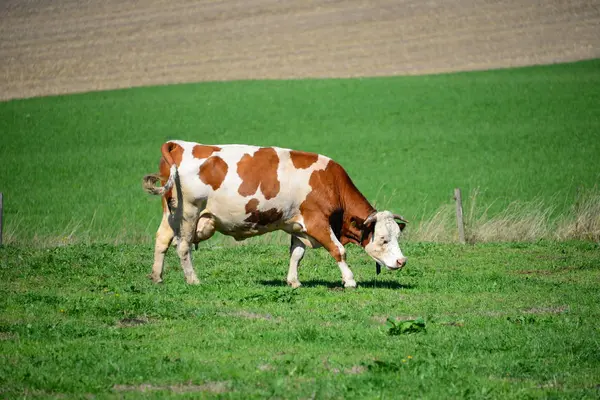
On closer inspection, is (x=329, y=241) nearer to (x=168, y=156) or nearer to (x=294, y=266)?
(x=294, y=266)

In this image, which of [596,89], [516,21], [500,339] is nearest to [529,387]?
[500,339]

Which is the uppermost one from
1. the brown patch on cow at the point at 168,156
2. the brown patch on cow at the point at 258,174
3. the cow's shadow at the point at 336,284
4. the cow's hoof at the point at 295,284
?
the brown patch on cow at the point at 168,156

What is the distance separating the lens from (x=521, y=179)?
109 ft

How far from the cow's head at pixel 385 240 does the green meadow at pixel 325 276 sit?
0.48m

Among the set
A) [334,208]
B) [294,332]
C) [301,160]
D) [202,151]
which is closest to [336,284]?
[334,208]

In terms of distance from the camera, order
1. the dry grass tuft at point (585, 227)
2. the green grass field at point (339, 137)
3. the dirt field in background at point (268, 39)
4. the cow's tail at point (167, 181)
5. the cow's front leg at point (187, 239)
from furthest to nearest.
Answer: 1. the dirt field in background at point (268, 39)
2. the green grass field at point (339, 137)
3. the dry grass tuft at point (585, 227)
4. the cow's front leg at point (187, 239)
5. the cow's tail at point (167, 181)

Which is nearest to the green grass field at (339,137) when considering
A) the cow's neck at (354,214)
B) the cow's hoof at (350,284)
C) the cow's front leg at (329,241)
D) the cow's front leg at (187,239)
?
→ the cow's front leg at (187,239)

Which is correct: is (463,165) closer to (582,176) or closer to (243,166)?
(582,176)

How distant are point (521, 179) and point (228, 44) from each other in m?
27.9

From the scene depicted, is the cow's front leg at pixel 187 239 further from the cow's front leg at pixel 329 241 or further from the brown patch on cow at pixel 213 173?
the cow's front leg at pixel 329 241

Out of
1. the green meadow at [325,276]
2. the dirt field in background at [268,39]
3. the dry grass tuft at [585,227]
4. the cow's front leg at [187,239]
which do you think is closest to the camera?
the green meadow at [325,276]

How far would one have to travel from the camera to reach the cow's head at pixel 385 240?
50.5 ft

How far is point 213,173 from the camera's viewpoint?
1516 centimetres

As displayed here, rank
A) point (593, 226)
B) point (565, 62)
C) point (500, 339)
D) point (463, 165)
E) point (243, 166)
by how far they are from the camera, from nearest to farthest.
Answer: point (500, 339) < point (243, 166) < point (593, 226) < point (463, 165) < point (565, 62)
